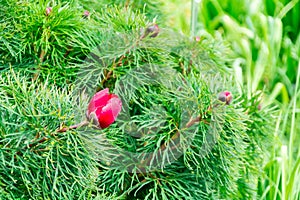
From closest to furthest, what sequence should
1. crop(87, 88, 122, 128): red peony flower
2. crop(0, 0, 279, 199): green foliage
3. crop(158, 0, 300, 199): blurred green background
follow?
1. crop(87, 88, 122, 128): red peony flower
2. crop(0, 0, 279, 199): green foliage
3. crop(158, 0, 300, 199): blurred green background

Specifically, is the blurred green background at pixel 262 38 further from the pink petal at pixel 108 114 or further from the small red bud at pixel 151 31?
the pink petal at pixel 108 114

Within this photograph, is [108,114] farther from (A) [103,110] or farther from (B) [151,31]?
(B) [151,31]

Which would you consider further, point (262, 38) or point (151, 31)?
point (262, 38)

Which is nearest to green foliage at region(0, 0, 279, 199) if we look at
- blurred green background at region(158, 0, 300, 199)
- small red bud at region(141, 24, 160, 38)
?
small red bud at region(141, 24, 160, 38)

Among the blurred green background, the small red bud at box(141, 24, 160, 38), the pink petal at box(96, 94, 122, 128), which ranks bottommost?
the blurred green background

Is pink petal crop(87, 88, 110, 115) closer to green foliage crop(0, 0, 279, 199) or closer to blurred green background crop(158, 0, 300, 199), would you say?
green foliage crop(0, 0, 279, 199)

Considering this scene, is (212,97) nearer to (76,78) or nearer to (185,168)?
(185,168)

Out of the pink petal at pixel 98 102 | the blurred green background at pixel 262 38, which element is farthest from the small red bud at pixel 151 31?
the blurred green background at pixel 262 38

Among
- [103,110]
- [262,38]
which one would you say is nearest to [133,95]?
[103,110]
